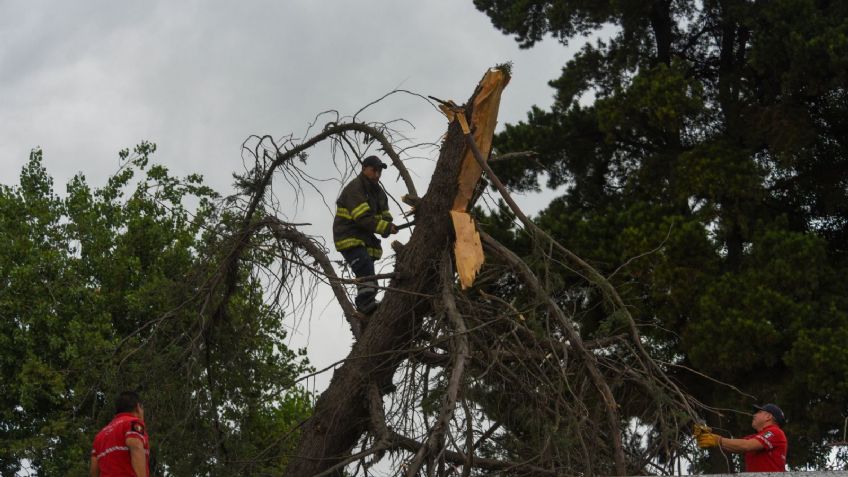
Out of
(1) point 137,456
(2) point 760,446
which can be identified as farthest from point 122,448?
(2) point 760,446

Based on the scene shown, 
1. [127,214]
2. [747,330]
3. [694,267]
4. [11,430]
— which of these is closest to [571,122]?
[694,267]

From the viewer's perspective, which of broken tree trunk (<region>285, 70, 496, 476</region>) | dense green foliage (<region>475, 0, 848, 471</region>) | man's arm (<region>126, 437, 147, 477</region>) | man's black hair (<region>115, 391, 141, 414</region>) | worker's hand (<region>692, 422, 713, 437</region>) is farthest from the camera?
dense green foliage (<region>475, 0, 848, 471</region>)

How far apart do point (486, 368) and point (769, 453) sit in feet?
5.64

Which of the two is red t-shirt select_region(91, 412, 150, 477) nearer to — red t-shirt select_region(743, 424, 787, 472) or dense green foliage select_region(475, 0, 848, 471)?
red t-shirt select_region(743, 424, 787, 472)

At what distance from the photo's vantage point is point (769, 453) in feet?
21.6

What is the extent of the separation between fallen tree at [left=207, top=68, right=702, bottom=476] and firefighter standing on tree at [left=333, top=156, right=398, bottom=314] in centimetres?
19

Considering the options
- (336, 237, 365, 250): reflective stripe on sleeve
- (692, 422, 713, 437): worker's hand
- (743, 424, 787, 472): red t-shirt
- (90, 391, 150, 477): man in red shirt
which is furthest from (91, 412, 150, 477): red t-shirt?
(743, 424, 787, 472): red t-shirt

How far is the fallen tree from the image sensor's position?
6.14 metres

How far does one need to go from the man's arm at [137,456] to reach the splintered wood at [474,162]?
6.49 feet

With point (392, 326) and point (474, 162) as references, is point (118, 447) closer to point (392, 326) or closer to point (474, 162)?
point (392, 326)

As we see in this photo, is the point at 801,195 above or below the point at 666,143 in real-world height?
below

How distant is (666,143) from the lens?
16.9 meters

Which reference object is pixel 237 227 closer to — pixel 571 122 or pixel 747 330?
pixel 747 330

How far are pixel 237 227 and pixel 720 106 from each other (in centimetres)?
1054
